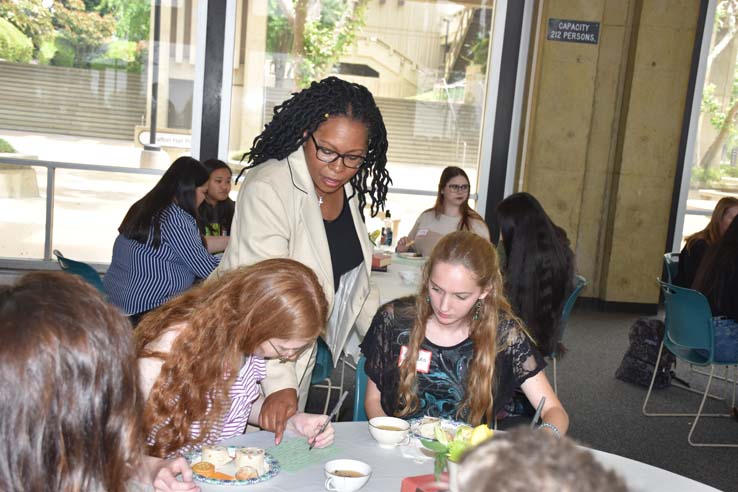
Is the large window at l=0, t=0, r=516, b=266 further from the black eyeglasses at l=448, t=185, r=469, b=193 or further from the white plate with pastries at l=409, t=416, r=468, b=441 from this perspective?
the white plate with pastries at l=409, t=416, r=468, b=441

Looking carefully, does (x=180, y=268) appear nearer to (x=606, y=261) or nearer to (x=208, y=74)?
(x=208, y=74)

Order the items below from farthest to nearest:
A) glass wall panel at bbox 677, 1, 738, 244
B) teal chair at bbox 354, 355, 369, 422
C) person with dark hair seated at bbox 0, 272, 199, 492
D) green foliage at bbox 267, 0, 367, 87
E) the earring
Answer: glass wall panel at bbox 677, 1, 738, 244 → green foliage at bbox 267, 0, 367, 87 → teal chair at bbox 354, 355, 369, 422 → the earring → person with dark hair seated at bbox 0, 272, 199, 492

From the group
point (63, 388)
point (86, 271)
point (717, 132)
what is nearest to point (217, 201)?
point (86, 271)

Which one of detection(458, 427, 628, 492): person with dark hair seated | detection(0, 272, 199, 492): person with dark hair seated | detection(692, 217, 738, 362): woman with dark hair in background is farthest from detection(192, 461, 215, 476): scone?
detection(692, 217, 738, 362): woman with dark hair in background

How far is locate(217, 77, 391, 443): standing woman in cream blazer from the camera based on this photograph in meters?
2.40

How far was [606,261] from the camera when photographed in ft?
24.1

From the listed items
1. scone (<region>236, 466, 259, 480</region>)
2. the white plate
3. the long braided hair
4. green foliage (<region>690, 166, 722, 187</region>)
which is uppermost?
the long braided hair

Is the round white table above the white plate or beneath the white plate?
beneath

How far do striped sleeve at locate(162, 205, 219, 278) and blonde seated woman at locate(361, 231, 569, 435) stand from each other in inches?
58.0

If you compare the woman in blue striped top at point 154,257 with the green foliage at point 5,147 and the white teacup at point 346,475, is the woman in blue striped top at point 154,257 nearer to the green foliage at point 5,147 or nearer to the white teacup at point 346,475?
the white teacup at point 346,475

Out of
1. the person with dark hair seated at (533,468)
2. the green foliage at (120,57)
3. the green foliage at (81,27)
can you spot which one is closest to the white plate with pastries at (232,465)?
the person with dark hair seated at (533,468)

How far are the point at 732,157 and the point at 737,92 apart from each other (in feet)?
2.08

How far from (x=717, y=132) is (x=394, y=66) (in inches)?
127

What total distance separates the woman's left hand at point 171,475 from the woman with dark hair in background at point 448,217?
11.6 ft
